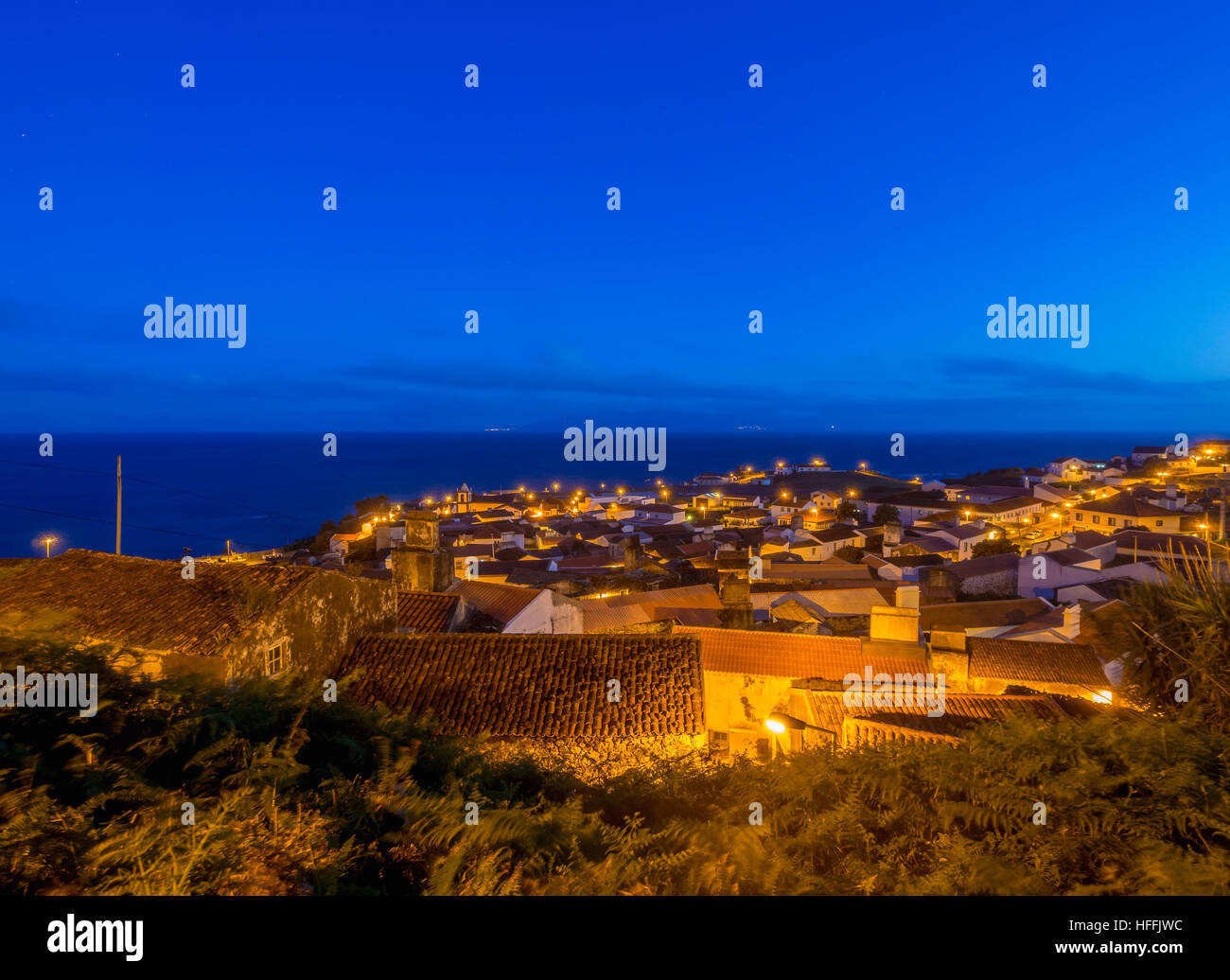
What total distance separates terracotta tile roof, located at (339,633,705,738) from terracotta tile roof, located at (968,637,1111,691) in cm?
862

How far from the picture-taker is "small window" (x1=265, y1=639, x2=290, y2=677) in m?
10.3

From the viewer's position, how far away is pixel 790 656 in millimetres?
15742

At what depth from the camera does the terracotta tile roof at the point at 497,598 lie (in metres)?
17.2

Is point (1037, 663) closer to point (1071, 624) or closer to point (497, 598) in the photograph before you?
point (1071, 624)

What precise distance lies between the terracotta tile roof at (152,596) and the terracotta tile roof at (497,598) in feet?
19.8

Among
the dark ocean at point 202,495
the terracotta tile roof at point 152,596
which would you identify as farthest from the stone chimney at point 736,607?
the dark ocean at point 202,495

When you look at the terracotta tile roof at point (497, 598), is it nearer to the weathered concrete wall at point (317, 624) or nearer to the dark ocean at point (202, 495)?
the weathered concrete wall at point (317, 624)

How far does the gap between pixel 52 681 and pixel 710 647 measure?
42.7 ft

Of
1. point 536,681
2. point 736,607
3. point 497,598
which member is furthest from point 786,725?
point 497,598

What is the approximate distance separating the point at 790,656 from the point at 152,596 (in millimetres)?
12620

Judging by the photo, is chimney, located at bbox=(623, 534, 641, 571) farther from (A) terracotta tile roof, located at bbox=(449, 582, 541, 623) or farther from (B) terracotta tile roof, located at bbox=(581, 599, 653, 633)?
(A) terracotta tile roof, located at bbox=(449, 582, 541, 623)

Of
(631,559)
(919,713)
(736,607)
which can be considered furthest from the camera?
(631,559)

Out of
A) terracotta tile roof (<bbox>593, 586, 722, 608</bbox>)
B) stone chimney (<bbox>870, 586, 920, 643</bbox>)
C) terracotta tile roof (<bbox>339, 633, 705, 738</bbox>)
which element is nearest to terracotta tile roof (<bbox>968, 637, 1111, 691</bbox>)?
stone chimney (<bbox>870, 586, 920, 643</bbox>)

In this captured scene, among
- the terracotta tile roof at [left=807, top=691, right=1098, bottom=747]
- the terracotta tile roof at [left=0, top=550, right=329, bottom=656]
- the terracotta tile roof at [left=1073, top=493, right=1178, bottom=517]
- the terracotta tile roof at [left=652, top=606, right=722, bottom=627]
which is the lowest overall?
the terracotta tile roof at [left=807, top=691, right=1098, bottom=747]
